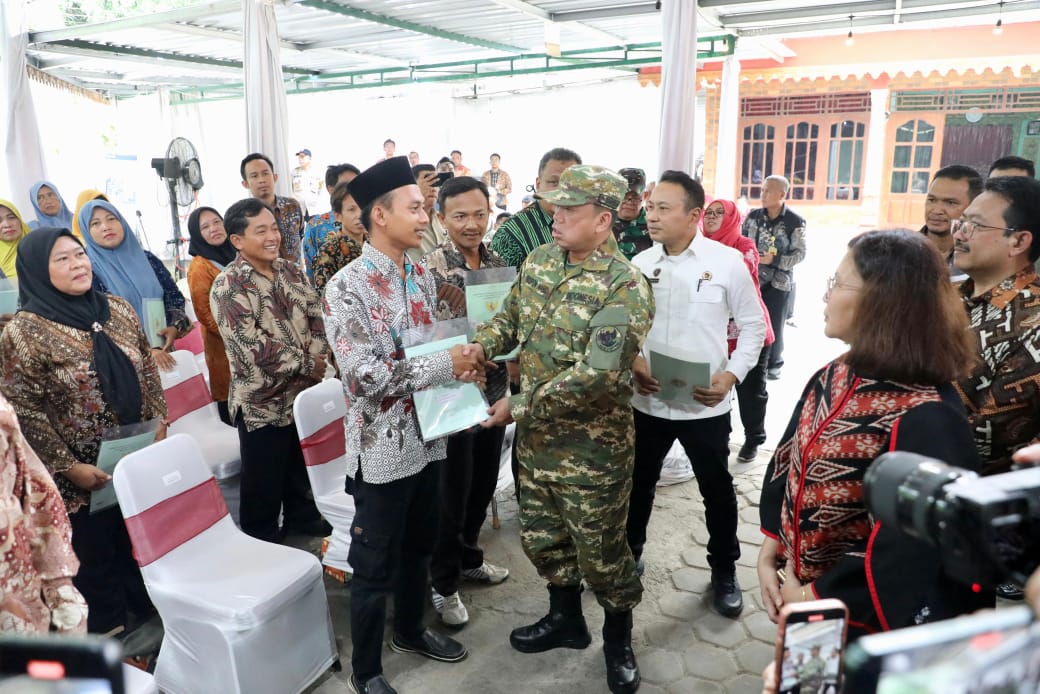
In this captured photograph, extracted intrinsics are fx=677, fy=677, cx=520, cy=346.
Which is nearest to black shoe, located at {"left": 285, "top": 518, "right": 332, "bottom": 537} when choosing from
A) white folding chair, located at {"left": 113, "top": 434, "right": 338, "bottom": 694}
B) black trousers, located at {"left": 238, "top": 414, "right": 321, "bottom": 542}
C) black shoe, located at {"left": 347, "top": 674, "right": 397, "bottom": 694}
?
black trousers, located at {"left": 238, "top": 414, "right": 321, "bottom": 542}

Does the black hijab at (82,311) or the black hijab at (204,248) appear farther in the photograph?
the black hijab at (204,248)

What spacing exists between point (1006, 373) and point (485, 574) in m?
2.23

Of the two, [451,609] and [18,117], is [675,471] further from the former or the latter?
[18,117]

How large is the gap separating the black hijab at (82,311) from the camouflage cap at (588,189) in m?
1.78

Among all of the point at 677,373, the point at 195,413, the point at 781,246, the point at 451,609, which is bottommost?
the point at 451,609

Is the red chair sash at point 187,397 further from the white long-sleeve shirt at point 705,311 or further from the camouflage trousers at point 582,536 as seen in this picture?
the white long-sleeve shirt at point 705,311

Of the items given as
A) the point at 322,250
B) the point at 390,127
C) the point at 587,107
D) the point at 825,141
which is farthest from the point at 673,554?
the point at 390,127

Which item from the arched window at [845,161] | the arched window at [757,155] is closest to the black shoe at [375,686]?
the arched window at [757,155]

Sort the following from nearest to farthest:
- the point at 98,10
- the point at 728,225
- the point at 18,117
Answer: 1. the point at 728,225
2. the point at 18,117
3. the point at 98,10

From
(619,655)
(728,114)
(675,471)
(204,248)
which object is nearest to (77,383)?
(204,248)

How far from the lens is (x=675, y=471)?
4.29 metres

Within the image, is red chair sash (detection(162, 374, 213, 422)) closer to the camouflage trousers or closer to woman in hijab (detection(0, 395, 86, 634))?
woman in hijab (detection(0, 395, 86, 634))

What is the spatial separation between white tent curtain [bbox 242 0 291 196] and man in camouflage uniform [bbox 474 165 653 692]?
3.41 m

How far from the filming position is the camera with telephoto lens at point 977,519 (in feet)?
2.53
